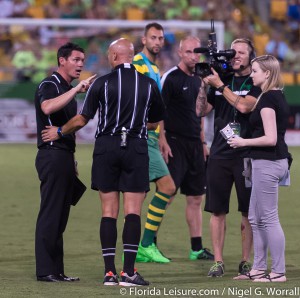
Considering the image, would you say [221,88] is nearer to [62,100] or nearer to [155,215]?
[62,100]

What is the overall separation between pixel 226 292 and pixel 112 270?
948mm

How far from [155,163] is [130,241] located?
188cm

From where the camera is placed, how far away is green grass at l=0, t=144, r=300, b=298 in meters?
8.09

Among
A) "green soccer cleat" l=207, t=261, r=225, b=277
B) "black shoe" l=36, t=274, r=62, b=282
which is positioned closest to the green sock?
"green soccer cleat" l=207, t=261, r=225, b=277

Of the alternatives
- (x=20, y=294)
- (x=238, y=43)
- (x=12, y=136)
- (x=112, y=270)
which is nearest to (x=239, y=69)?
(x=238, y=43)

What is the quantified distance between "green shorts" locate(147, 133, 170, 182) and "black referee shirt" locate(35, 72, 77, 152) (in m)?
1.50

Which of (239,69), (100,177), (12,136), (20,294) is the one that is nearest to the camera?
(20,294)

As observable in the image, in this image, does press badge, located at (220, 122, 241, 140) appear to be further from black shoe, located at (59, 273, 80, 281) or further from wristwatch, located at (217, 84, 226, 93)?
black shoe, located at (59, 273, 80, 281)

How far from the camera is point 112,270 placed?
8.31 m

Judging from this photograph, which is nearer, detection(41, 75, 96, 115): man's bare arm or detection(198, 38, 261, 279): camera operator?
Result: detection(41, 75, 96, 115): man's bare arm

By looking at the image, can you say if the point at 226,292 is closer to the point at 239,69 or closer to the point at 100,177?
the point at 100,177

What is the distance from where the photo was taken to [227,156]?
9219 millimetres

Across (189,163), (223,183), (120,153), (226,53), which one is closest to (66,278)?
(120,153)

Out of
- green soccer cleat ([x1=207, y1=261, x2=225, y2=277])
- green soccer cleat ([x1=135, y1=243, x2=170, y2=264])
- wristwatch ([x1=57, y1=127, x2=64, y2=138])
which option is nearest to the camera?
wristwatch ([x1=57, y1=127, x2=64, y2=138])
